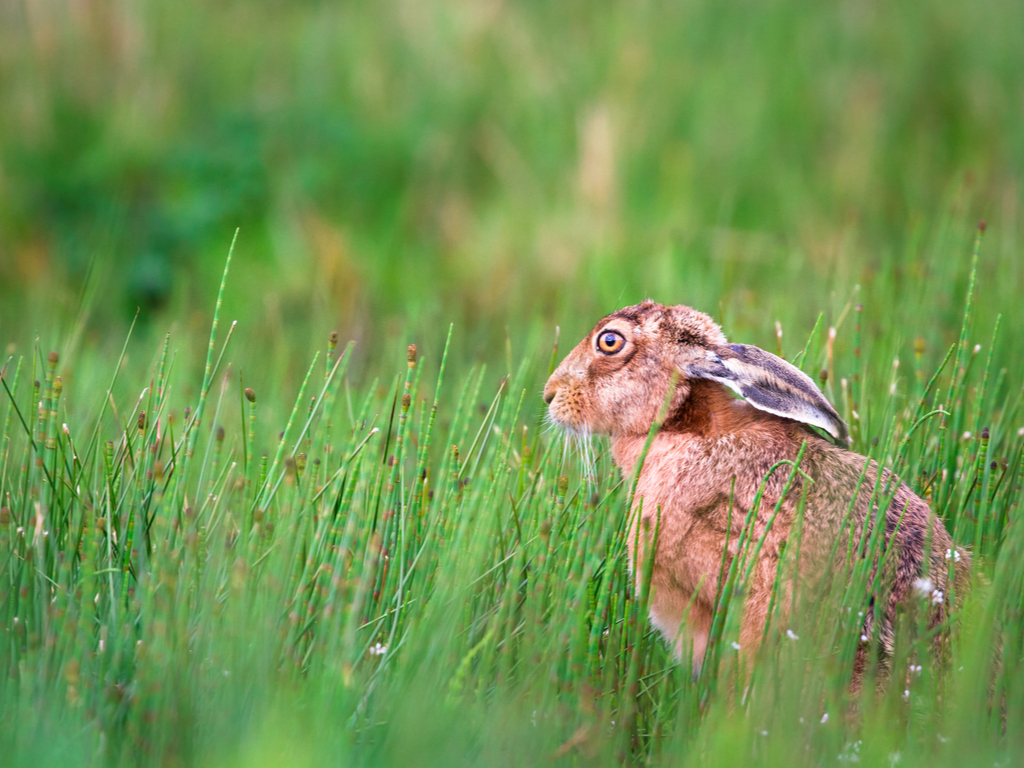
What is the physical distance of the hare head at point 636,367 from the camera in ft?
11.0

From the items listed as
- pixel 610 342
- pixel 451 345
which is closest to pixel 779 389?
pixel 610 342

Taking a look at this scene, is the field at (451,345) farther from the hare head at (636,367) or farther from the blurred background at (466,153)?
the hare head at (636,367)

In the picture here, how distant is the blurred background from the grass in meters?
2.80

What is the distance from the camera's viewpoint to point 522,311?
6.73 metres

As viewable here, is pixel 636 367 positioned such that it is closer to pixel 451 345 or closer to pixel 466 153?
pixel 451 345

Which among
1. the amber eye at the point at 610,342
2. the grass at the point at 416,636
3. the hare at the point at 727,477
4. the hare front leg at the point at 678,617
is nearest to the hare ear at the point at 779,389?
the hare at the point at 727,477

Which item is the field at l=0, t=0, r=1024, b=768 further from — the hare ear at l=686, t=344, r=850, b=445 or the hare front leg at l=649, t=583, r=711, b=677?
the hare ear at l=686, t=344, r=850, b=445

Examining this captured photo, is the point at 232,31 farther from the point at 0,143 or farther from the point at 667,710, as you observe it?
the point at 667,710

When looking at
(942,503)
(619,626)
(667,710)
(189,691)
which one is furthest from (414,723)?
(942,503)

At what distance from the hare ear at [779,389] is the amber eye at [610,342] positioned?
50cm

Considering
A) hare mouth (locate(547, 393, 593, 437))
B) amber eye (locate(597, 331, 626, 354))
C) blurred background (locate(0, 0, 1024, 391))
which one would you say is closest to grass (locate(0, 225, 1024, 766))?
hare mouth (locate(547, 393, 593, 437))

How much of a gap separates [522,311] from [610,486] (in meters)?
3.26

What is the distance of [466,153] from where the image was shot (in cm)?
829

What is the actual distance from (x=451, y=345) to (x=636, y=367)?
2.51m
